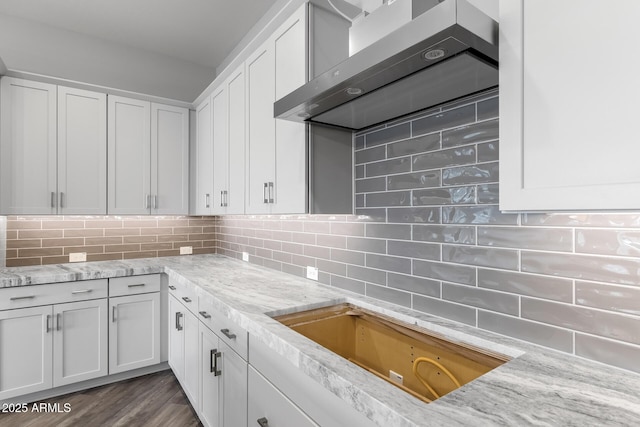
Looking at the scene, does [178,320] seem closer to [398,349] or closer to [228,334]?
[228,334]

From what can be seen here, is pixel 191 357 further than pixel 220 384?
Yes

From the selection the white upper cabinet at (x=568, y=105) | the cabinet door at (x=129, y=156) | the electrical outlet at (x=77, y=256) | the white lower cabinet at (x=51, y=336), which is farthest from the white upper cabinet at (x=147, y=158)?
the white upper cabinet at (x=568, y=105)

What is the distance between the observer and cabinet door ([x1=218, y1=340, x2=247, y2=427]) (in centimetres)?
151

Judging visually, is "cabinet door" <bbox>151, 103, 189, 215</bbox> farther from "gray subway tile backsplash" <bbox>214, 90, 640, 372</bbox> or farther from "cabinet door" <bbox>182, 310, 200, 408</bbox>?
"gray subway tile backsplash" <bbox>214, 90, 640, 372</bbox>

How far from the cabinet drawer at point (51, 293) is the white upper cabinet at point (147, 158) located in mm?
649

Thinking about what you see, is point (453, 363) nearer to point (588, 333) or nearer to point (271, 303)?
point (588, 333)

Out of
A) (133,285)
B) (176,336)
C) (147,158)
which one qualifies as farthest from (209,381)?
(147,158)

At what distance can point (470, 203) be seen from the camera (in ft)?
4.23

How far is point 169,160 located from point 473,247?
9.11ft

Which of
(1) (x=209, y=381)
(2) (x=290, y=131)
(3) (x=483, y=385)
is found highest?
(2) (x=290, y=131)

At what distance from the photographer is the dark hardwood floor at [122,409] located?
2.17 m

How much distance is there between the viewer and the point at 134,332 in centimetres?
269

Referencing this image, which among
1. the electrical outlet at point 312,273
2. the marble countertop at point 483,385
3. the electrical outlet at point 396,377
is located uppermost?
the electrical outlet at point 312,273

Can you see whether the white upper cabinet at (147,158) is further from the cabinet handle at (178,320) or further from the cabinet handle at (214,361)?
the cabinet handle at (214,361)
